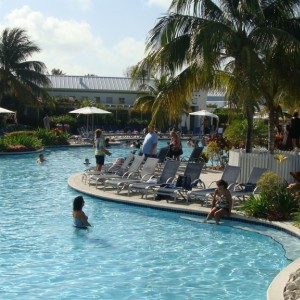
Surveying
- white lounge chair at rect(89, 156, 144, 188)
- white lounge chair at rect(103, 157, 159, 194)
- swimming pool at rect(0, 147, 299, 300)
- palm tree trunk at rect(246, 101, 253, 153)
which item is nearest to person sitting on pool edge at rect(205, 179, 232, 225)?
swimming pool at rect(0, 147, 299, 300)

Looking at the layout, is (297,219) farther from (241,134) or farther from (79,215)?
(241,134)

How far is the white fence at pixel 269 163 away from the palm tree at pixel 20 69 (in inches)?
1008

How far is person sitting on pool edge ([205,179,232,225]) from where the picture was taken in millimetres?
12312

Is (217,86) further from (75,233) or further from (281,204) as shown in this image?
(75,233)

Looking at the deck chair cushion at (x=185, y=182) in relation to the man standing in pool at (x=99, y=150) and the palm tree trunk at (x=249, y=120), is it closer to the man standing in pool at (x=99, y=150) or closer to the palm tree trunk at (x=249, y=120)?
the palm tree trunk at (x=249, y=120)

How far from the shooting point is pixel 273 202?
12.5 meters

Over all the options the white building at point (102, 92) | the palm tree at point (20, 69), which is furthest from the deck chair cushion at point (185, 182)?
the white building at point (102, 92)

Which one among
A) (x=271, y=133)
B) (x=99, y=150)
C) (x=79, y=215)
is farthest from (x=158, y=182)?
(x=271, y=133)

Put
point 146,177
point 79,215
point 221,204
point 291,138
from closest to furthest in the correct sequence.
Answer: point 79,215 → point 221,204 → point 146,177 → point 291,138

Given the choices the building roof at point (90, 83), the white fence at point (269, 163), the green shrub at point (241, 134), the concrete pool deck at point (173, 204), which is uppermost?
the building roof at point (90, 83)

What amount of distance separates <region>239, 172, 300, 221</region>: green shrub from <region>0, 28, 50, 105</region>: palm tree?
29401mm

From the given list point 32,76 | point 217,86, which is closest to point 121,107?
point 32,76

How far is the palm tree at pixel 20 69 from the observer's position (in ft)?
132

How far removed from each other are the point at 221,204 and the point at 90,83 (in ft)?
154
